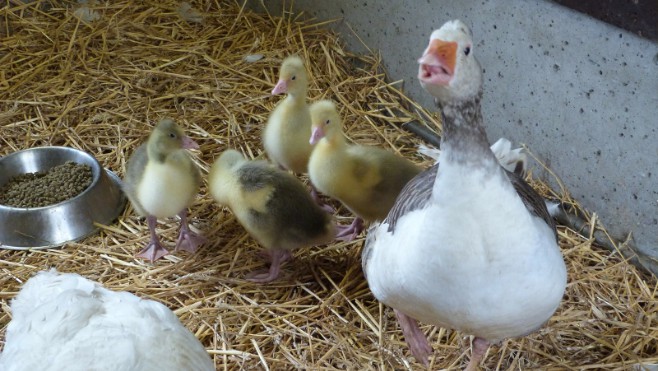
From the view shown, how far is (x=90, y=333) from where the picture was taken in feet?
6.04

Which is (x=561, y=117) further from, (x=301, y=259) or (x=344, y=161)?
(x=301, y=259)

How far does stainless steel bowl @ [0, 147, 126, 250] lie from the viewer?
3.11 meters

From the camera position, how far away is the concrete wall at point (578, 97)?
9.27 feet

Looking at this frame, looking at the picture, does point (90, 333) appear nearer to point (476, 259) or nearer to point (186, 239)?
point (476, 259)

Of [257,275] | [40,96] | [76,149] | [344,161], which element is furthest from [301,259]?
[40,96]

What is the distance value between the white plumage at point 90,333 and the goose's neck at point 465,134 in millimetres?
804

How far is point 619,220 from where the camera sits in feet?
10.0

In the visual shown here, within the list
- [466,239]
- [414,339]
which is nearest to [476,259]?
[466,239]

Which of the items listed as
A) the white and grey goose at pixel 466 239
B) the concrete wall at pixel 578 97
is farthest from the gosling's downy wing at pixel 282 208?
the concrete wall at pixel 578 97

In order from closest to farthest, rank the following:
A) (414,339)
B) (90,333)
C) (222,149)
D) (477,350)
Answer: (90,333)
(477,350)
(414,339)
(222,149)

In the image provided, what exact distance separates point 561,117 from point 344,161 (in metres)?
0.90

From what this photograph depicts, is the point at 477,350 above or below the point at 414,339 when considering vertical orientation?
above

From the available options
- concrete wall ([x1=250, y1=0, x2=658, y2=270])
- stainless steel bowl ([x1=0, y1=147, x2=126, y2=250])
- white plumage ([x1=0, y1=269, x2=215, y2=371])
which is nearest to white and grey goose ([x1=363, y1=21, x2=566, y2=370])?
white plumage ([x1=0, y1=269, x2=215, y2=371])

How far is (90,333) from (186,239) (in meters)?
1.29
